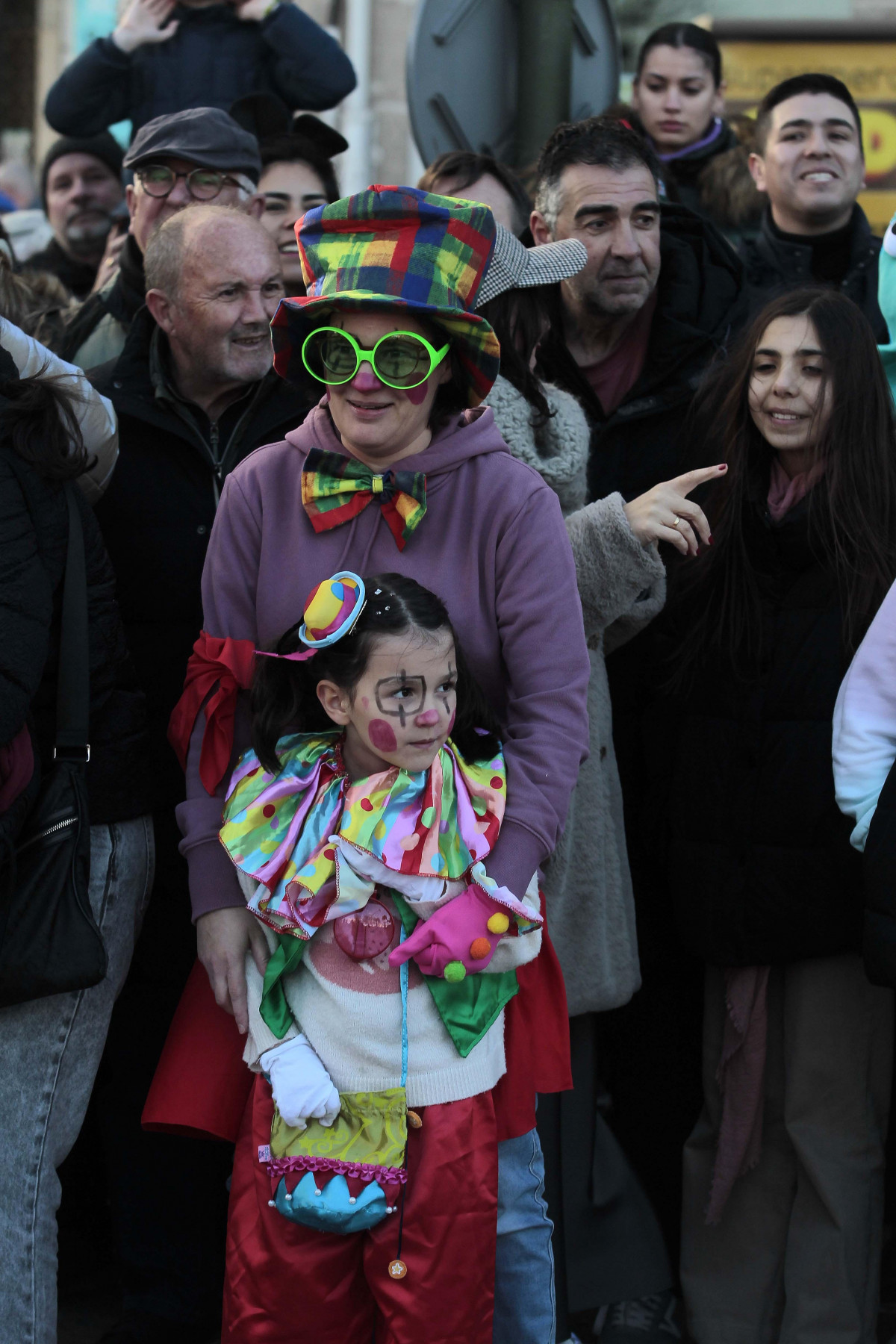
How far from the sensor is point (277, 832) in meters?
2.33

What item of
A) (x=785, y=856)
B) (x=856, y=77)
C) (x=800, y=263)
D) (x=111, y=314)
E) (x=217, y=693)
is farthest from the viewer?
(x=856, y=77)

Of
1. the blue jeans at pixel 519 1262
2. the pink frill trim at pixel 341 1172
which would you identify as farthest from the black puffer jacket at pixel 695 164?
the pink frill trim at pixel 341 1172

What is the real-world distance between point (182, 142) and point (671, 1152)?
2754 mm

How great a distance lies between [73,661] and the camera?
247cm

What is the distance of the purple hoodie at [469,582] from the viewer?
240cm

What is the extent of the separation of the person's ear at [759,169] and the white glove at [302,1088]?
10.5ft

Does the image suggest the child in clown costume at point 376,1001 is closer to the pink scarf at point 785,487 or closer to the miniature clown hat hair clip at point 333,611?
the miniature clown hat hair clip at point 333,611

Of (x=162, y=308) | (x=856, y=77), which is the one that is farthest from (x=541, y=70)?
(x=856, y=77)

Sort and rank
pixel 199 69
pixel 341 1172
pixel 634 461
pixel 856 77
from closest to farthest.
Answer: pixel 341 1172
pixel 634 461
pixel 199 69
pixel 856 77

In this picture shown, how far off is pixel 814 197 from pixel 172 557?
2.33 m

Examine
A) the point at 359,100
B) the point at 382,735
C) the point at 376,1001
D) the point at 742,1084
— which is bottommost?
the point at 742,1084

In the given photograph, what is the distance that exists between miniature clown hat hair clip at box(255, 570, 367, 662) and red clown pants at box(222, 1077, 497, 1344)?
72 cm

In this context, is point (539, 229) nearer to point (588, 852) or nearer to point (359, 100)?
point (588, 852)

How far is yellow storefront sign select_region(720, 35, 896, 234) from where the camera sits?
6562mm
